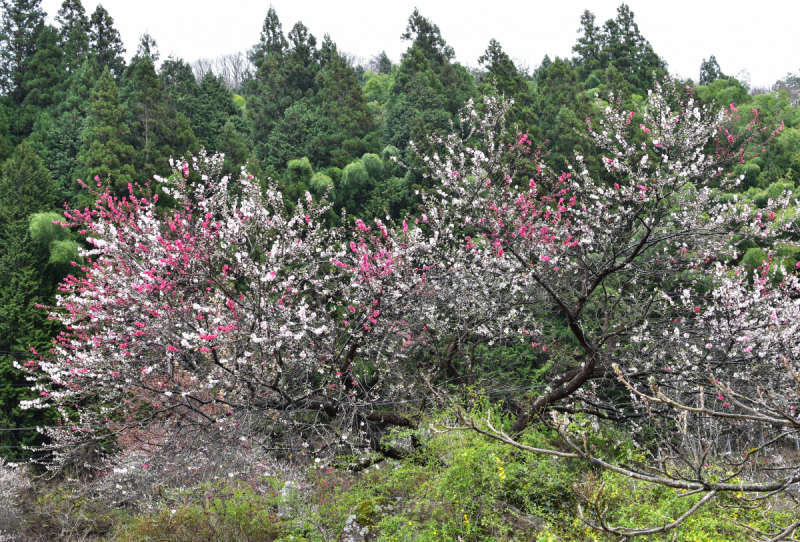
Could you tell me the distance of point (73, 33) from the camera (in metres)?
15.8

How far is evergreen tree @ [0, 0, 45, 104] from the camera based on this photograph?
50.4 feet

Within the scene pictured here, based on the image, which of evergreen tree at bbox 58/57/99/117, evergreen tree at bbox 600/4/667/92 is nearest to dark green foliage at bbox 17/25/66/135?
evergreen tree at bbox 58/57/99/117

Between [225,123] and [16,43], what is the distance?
6.71m

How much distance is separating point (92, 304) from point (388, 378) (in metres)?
4.21

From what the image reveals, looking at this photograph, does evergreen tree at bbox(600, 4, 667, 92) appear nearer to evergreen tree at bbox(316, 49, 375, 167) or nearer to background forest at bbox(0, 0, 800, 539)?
background forest at bbox(0, 0, 800, 539)

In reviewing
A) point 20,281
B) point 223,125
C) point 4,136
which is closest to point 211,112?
point 223,125

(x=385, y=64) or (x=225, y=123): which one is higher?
(x=385, y=64)

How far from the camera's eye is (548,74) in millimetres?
18234

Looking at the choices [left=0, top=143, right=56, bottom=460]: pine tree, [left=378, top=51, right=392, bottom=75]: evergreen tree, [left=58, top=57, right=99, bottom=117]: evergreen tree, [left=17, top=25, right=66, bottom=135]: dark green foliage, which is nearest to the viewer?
[left=0, top=143, right=56, bottom=460]: pine tree

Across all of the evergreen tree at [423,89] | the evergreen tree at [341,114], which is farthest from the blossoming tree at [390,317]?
the evergreen tree at [341,114]

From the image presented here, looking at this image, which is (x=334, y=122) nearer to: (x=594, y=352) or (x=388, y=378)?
(x=388, y=378)

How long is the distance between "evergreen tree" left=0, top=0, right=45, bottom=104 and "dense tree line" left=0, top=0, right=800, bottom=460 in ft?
0.13

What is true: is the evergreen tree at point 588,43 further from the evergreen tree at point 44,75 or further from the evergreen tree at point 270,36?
the evergreen tree at point 44,75

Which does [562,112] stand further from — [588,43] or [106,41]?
[106,41]
